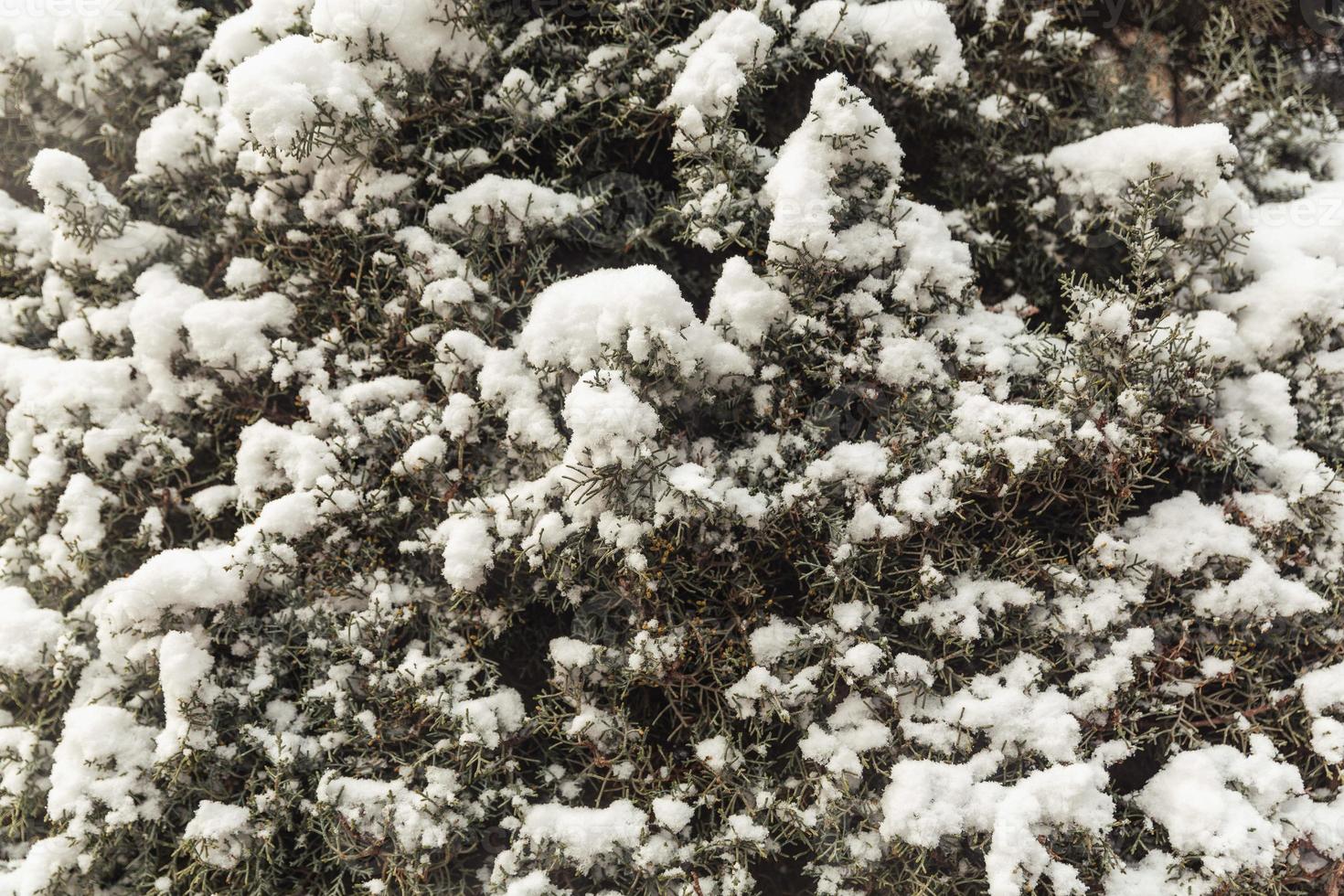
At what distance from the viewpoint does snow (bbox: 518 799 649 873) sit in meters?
1.99

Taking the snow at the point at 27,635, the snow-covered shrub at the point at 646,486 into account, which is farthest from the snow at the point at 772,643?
the snow at the point at 27,635

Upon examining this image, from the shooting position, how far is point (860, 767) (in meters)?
1.98

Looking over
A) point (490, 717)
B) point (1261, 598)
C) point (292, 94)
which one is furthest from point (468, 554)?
point (1261, 598)

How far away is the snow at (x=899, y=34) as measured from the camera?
7.68 feet

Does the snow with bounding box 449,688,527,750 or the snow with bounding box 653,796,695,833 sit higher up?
the snow with bounding box 449,688,527,750

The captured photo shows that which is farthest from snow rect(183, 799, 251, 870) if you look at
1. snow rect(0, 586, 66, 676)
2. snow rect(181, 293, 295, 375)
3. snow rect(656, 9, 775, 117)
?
snow rect(656, 9, 775, 117)

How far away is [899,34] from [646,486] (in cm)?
157

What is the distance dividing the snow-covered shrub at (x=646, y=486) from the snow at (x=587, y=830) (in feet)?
0.03

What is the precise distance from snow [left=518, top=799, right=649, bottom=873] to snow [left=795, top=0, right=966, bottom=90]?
2.24 m

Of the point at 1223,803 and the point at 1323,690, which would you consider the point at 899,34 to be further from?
the point at 1223,803

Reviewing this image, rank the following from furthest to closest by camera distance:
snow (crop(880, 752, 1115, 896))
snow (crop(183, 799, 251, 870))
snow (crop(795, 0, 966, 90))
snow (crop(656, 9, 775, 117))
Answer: snow (crop(795, 0, 966, 90))
snow (crop(656, 9, 775, 117))
snow (crop(183, 799, 251, 870))
snow (crop(880, 752, 1115, 896))

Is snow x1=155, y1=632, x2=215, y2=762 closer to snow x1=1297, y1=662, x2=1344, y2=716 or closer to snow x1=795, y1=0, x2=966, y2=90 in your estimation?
snow x1=795, y1=0, x2=966, y2=90

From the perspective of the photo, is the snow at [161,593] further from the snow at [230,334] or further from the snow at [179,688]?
the snow at [230,334]

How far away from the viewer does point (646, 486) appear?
2.00 metres
